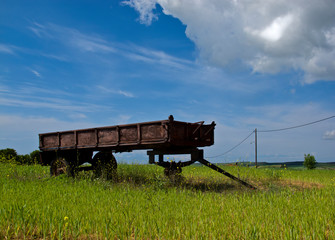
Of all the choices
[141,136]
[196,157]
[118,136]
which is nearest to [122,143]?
[118,136]

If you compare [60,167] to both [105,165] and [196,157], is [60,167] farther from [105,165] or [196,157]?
[196,157]

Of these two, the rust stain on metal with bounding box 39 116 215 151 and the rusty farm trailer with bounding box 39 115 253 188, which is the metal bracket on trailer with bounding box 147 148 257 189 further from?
the rust stain on metal with bounding box 39 116 215 151

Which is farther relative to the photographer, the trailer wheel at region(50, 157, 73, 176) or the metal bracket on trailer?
the trailer wheel at region(50, 157, 73, 176)

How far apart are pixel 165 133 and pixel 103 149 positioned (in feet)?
11.2

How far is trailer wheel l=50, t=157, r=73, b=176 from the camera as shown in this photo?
11438 mm

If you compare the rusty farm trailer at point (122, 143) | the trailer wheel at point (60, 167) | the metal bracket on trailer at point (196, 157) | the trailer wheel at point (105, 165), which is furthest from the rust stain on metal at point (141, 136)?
the trailer wheel at point (105, 165)

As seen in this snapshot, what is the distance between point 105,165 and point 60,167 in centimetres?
200

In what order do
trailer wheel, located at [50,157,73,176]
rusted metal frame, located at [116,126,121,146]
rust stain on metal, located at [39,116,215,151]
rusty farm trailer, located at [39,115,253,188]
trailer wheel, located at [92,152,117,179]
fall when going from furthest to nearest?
1. trailer wheel, located at [92,152,117,179]
2. trailer wheel, located at [50,157,73,176]
3. rusted metal frame, located at [116,126,121,146]
4. rusty farm trailer, located at [39,115,253,188]
5. rust stain on metal, located at [39,116,215,151]

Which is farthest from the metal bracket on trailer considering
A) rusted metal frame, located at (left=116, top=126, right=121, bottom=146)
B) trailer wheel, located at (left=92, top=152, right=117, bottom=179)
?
trailer wheel, located at (left=92, top=152, right=117, bottom=179)

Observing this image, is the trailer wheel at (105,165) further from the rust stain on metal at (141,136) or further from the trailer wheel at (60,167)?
the trailer wheel at (60,167)

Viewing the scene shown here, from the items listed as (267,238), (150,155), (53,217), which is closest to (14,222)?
(53,217)

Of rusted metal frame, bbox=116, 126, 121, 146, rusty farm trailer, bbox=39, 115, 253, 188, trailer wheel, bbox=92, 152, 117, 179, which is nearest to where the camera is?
rusty farm trailer, bbox=39, 115, 253, 188

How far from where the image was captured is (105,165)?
39.6 feet

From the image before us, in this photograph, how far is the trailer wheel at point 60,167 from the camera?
11.4 m
